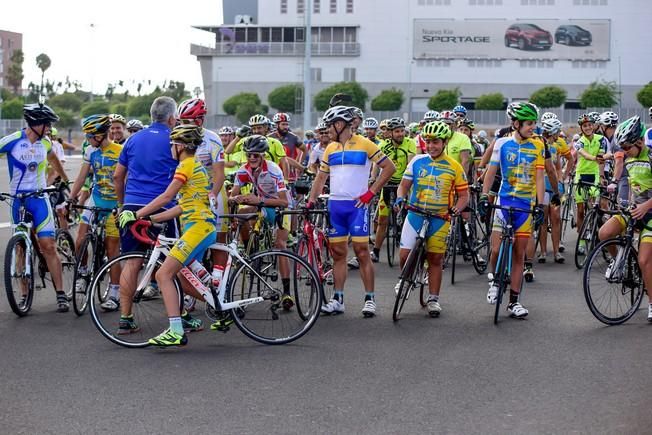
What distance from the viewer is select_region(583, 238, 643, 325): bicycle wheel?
9.84 metres

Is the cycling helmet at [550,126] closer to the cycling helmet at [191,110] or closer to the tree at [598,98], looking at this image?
the cycling helmet at [191,110]

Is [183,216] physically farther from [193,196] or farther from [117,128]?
[117,128]

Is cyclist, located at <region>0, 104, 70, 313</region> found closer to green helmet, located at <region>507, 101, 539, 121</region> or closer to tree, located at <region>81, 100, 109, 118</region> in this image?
green helmet, located at <region>507, 101, 539, 121</region>

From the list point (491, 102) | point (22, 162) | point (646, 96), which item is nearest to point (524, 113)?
point (22, 162)

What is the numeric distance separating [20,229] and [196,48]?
4258 inches

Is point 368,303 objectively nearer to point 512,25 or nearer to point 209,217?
point 209,217

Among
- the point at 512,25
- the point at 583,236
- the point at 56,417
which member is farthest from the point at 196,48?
the point at 56,417

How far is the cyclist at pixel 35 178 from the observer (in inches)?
410

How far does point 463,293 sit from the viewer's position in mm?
12039

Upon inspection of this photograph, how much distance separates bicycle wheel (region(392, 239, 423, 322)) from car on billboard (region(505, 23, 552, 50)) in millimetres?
101636

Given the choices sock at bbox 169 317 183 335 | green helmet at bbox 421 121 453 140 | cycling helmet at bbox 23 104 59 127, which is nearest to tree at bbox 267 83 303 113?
cycling helmet at bbox 23 104 59 127

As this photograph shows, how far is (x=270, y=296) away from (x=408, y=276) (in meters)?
1.68

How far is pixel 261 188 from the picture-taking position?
Answer: 10.8 metres

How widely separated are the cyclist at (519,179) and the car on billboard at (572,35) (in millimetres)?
101035
